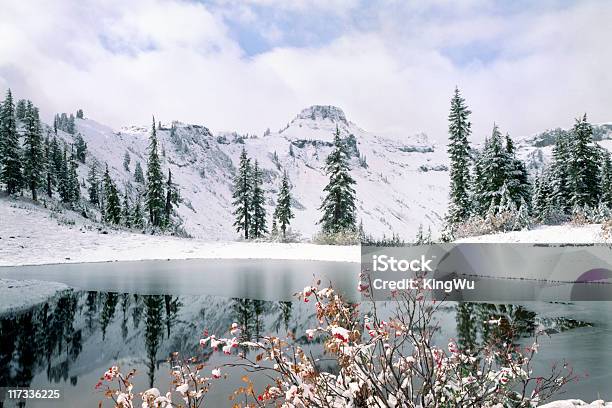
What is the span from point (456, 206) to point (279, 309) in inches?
1076

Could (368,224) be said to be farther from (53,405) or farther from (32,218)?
(53,405)

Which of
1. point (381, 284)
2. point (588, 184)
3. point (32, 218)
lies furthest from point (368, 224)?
point (381, 284)

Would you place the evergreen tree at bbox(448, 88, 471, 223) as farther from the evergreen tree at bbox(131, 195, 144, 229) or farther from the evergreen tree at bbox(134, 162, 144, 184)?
the evergreen tree at bbox(134, 162, 144, 184)

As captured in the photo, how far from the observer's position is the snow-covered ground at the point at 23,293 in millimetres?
12140

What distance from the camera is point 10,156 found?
49469mm

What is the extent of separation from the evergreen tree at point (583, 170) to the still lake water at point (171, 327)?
27.0m

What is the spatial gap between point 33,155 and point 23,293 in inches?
1741

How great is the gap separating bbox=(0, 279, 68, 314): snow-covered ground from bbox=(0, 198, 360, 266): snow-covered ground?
36.6 feet

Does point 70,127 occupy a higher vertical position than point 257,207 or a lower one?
higher

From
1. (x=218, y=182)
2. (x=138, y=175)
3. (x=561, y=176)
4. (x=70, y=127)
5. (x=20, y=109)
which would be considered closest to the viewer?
(x=561, y=176)

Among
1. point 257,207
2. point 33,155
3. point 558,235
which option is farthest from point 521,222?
point 33,155

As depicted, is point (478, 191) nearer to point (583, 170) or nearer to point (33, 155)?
point (583, 170)

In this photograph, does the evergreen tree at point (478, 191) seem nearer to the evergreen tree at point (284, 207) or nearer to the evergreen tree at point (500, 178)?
the evergreen tree at point (500, 178)

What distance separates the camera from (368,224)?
150 m
